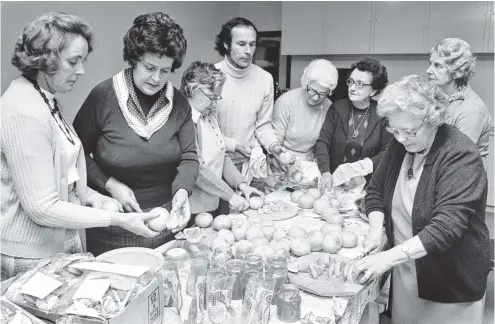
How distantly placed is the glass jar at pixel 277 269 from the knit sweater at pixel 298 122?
A: 150 cm

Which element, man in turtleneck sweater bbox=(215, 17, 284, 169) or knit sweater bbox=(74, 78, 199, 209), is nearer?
knit sweater bbox=(74, 78, 199, 209)

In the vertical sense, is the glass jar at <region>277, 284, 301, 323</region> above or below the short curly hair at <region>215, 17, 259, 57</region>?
below

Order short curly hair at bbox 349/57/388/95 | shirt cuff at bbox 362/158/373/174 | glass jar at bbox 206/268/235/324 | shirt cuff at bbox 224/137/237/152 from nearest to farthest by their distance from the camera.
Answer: glass jar at bbox 206/268/235/324
shirt cuff at bbox 362/158/373/174
shirt cuff at bbox 224/137/237/152
short curly hair at bbox 349/57/388/95

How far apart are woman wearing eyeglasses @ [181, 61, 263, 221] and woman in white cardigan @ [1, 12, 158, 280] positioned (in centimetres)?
69

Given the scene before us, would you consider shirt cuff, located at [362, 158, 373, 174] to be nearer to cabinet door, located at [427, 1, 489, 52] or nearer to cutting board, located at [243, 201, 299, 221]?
cutting board, located at [243, 201, 299, 221]

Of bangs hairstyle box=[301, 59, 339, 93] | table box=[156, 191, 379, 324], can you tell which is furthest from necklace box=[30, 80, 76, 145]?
bangs hairstyle box=[301, 59, 339, 93]

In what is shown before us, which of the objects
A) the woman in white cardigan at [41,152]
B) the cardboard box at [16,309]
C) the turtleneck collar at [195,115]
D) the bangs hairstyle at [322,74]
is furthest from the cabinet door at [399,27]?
the cardboard box at [16,309]

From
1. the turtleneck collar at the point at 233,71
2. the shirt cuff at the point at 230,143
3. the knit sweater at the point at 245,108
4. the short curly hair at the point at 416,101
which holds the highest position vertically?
the turtleneck collar at the point at 233,71

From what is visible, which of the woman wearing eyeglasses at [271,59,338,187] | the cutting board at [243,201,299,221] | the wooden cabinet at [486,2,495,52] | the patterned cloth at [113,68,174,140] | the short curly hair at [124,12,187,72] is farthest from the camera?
the wooden cabinet at [486,2,495,52]

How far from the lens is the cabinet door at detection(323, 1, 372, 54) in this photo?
17.1ft

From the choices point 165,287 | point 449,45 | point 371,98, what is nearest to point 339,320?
point 165,287

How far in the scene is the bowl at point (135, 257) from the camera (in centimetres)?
119

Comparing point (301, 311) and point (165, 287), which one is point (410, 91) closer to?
point (301, 311)

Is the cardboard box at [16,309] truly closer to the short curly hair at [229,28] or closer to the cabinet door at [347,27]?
the short curly hair at [229,28]
